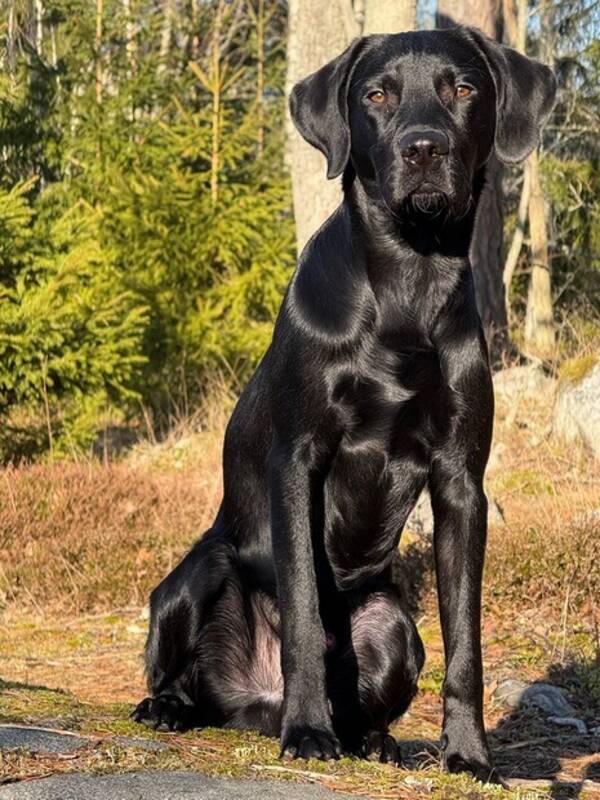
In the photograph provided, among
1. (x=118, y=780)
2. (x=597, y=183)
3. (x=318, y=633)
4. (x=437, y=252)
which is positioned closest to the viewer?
(x=118, y=780)

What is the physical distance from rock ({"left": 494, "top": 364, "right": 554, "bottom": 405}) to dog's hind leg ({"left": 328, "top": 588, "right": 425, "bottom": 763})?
23.0ft

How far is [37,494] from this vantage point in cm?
771

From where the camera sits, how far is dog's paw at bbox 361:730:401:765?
3.37m

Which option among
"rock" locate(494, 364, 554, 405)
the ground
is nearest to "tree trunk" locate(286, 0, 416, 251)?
the ground

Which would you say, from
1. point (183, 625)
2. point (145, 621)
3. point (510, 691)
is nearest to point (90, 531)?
point (145, 621)

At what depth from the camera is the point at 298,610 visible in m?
3.12

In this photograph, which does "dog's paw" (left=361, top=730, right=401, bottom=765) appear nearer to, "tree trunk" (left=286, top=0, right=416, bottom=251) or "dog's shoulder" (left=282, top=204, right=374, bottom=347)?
"dog's shoulder" (left=282, top=204, right=374, bottom=347)

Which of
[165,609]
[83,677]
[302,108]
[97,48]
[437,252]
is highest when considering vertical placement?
[97,48]

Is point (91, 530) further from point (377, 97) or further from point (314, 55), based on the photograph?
point (377, 97)

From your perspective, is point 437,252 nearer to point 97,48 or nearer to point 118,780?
point 118,780

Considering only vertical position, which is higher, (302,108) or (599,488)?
(302,108)

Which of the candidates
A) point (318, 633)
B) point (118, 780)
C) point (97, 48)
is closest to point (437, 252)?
point (318, 633)

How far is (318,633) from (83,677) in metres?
2.95

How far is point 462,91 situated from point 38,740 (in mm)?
1940
